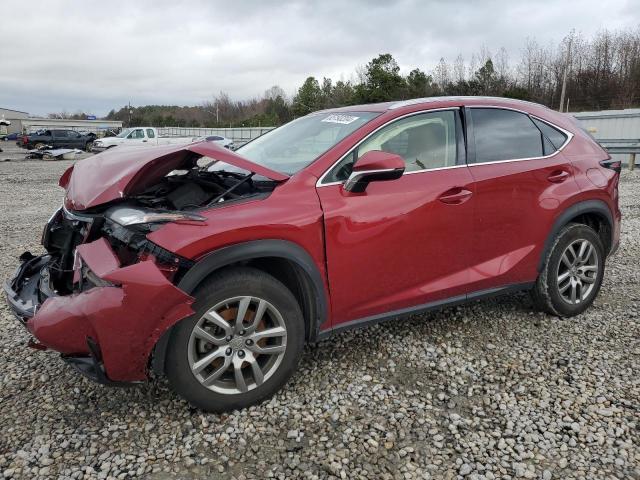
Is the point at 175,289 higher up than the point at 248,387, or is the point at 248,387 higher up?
the point at 175,289

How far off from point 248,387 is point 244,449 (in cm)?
36

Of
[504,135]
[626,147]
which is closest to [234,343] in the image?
[504,135]

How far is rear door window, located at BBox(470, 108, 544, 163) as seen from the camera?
3648mm

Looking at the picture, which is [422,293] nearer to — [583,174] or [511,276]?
[511,276]

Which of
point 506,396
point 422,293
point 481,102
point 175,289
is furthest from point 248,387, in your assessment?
point 481,102

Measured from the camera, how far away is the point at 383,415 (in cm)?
283

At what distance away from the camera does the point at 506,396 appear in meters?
3.01

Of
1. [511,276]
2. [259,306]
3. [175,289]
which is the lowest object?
[511,276]

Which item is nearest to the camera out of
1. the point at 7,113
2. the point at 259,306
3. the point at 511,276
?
the point at 259,306

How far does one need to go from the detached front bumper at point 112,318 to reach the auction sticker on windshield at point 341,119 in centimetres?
172

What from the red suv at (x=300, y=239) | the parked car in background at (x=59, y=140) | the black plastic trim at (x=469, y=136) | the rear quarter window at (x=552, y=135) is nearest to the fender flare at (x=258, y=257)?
the red suv at (x=300, y=239)

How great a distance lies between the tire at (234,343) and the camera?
8.59ft

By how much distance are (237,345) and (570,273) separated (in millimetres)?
2851

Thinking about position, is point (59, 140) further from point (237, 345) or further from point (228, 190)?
point (237, 345)
